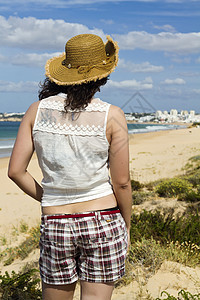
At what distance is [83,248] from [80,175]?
0.41 meters

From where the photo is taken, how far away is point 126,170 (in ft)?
6.43

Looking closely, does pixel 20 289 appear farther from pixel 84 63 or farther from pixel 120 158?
pixel 84 63

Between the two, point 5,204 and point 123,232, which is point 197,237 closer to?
point 123,232

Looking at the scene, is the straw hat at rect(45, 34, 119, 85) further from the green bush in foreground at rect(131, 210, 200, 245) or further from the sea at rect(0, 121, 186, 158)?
the green bush in foreground at rect(131, 210, 200, 245)

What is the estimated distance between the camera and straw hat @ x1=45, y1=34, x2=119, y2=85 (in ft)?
6.41

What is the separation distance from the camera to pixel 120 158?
192cm

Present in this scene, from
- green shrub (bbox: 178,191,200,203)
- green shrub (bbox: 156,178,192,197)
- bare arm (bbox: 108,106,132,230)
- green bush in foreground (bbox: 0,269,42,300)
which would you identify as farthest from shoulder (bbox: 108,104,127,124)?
green shrub (bbox: 156,178,192,197)

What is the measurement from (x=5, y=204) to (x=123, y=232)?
8.41m

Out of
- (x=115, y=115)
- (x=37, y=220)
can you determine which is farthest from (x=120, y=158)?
(x=37, y=220)

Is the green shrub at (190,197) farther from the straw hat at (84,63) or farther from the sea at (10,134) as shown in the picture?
the straw hat at (84,63)

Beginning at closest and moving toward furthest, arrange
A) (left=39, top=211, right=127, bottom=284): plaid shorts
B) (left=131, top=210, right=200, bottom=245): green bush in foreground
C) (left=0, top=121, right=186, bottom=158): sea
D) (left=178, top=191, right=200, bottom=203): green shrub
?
1. (left=39, top=211, right=127, bottom=284): plaid shorts
2. (left=131, top=210, right=200, bottom=245): green bush in foreground
3. (left=0, top=121, right=186, bottom=158): sea
4. (left=178, top=191, right=200, bottom=203): green shrub

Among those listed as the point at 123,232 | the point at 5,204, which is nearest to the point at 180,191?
the point at 5,204

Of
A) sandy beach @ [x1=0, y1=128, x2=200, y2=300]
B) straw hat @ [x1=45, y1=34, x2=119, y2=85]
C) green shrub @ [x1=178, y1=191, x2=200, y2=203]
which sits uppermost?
straw hat @ [x1=45, y1=34, x2=119, y2=85]

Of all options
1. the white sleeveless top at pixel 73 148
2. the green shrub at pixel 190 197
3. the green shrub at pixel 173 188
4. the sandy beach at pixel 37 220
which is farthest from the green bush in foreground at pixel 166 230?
the white sleeveless top at pixel 73 148
